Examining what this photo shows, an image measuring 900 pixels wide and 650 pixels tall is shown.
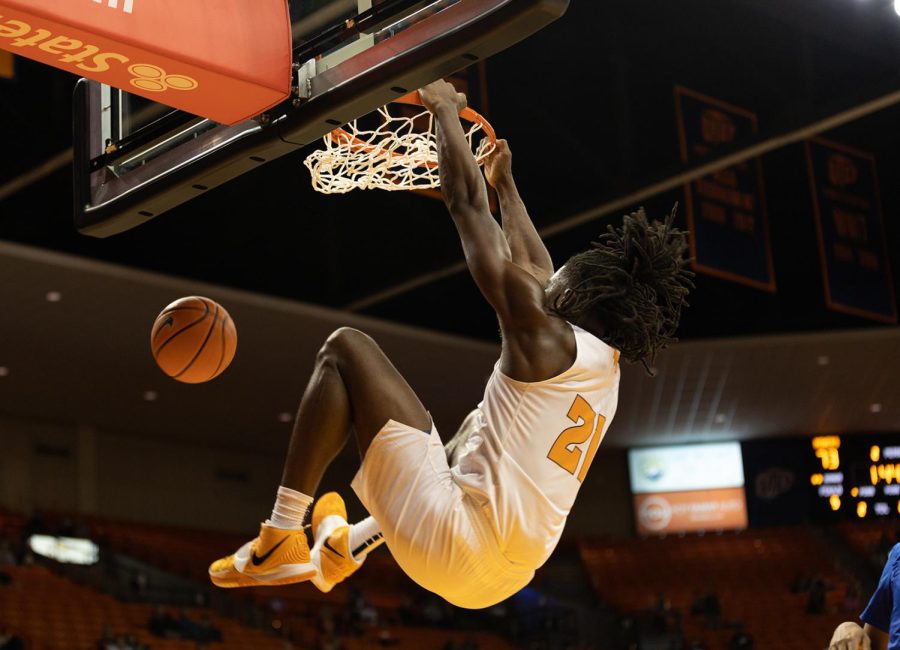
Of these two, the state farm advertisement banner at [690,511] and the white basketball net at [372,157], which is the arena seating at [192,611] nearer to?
the state farm advertisement banner at [690,511]

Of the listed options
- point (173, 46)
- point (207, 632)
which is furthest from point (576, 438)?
point (207, 632)

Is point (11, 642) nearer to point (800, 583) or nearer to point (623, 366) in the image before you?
point (623, 366)

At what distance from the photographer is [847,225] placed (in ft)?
44.5

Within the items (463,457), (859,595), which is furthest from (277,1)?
(859,595)

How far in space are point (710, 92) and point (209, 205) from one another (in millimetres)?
6226

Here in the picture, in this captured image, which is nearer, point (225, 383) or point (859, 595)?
point (225, 383)

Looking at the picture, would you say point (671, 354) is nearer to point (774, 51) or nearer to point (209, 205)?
point (774, 51)

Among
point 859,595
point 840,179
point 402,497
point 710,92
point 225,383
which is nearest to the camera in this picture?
point 402,497

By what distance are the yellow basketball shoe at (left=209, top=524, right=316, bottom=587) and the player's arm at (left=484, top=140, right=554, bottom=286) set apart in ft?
3.87

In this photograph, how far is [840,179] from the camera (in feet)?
44.3

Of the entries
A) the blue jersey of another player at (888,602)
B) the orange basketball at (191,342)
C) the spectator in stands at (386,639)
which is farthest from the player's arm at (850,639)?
the spectator in stands at (386,639)

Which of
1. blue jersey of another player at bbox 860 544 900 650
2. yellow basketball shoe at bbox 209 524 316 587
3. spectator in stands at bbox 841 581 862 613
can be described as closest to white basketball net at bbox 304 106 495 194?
yellow basketball shoe at bbox 209 524 316 587

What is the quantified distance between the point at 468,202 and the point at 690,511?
69.6 feet

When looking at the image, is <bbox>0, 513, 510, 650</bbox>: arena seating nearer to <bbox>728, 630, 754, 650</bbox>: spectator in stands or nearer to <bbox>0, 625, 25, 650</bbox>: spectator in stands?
<bbox>0, 625, 25, 650</bbox>: spectator in stands
